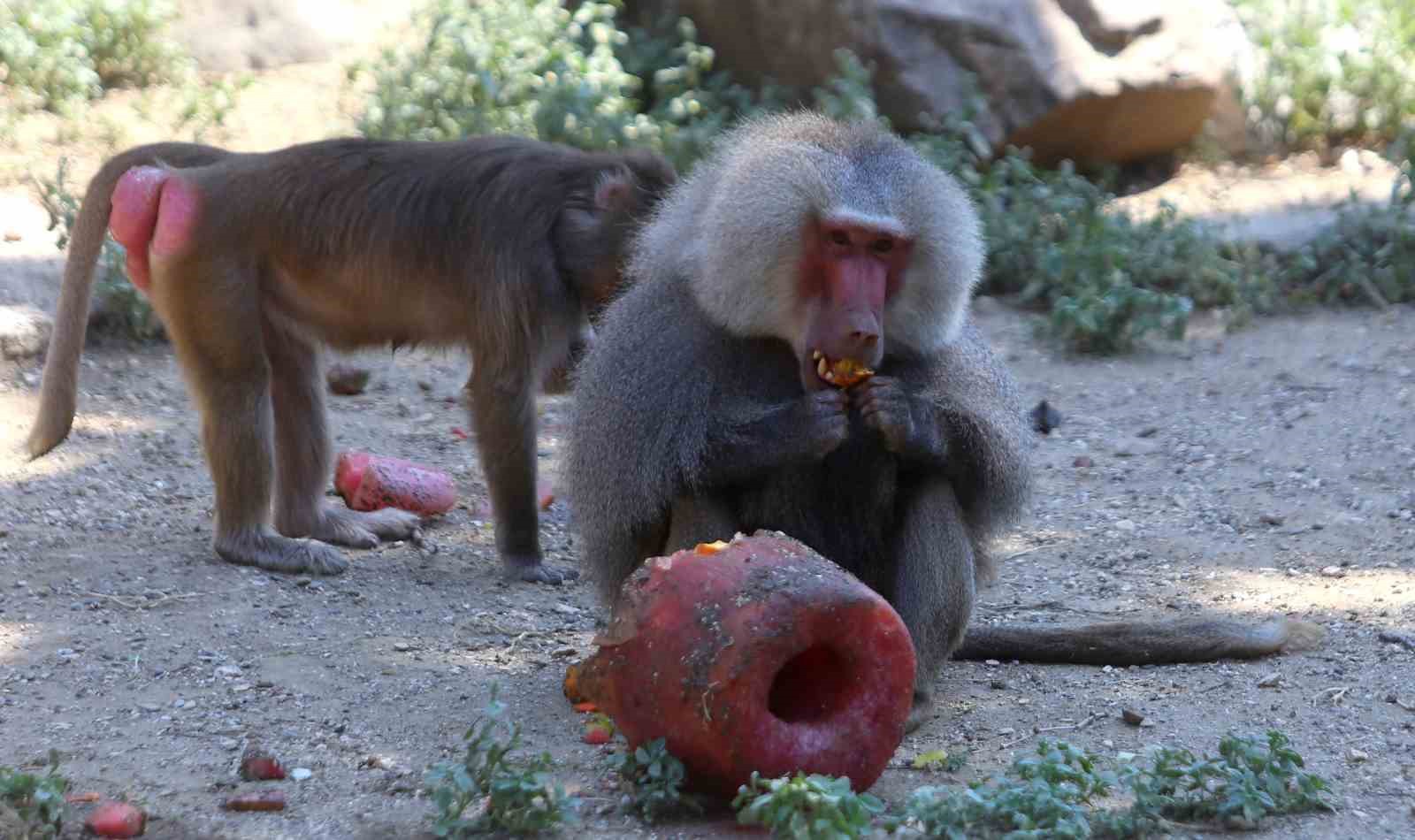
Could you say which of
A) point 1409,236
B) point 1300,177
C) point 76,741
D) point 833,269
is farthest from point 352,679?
point 1300,177

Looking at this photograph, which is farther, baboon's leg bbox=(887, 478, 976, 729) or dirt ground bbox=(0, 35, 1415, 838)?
baboon's leg bbox=(887, 478, 976, 729)

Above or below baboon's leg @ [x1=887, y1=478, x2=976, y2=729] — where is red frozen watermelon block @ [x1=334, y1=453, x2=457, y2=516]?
below

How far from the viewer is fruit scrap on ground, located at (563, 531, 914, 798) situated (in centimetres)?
280

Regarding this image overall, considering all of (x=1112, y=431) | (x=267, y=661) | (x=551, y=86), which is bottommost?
(x=1112, y=431)

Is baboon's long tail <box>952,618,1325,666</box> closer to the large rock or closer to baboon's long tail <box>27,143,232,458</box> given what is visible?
baboon's long tail <box>27,143,232,458</box>

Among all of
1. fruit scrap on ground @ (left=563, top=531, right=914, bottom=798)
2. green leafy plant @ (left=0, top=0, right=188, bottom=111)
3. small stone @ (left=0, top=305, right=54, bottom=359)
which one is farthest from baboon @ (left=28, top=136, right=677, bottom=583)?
green leafy plant @ (left=0, top=0, right=188, bottom=111)

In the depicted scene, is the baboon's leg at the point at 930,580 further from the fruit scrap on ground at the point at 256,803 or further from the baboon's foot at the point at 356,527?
the baboon's foot at the point at 356,527

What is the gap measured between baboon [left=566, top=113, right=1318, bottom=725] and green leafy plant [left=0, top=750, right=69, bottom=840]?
125cm

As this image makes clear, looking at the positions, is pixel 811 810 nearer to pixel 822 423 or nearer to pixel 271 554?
pixel 822 423

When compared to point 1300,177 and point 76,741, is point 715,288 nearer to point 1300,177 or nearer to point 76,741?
point 76,741

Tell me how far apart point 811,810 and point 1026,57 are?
6171 millimetres

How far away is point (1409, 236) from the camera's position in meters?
7.21

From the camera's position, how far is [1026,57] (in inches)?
323

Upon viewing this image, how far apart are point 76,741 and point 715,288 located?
1513mm
